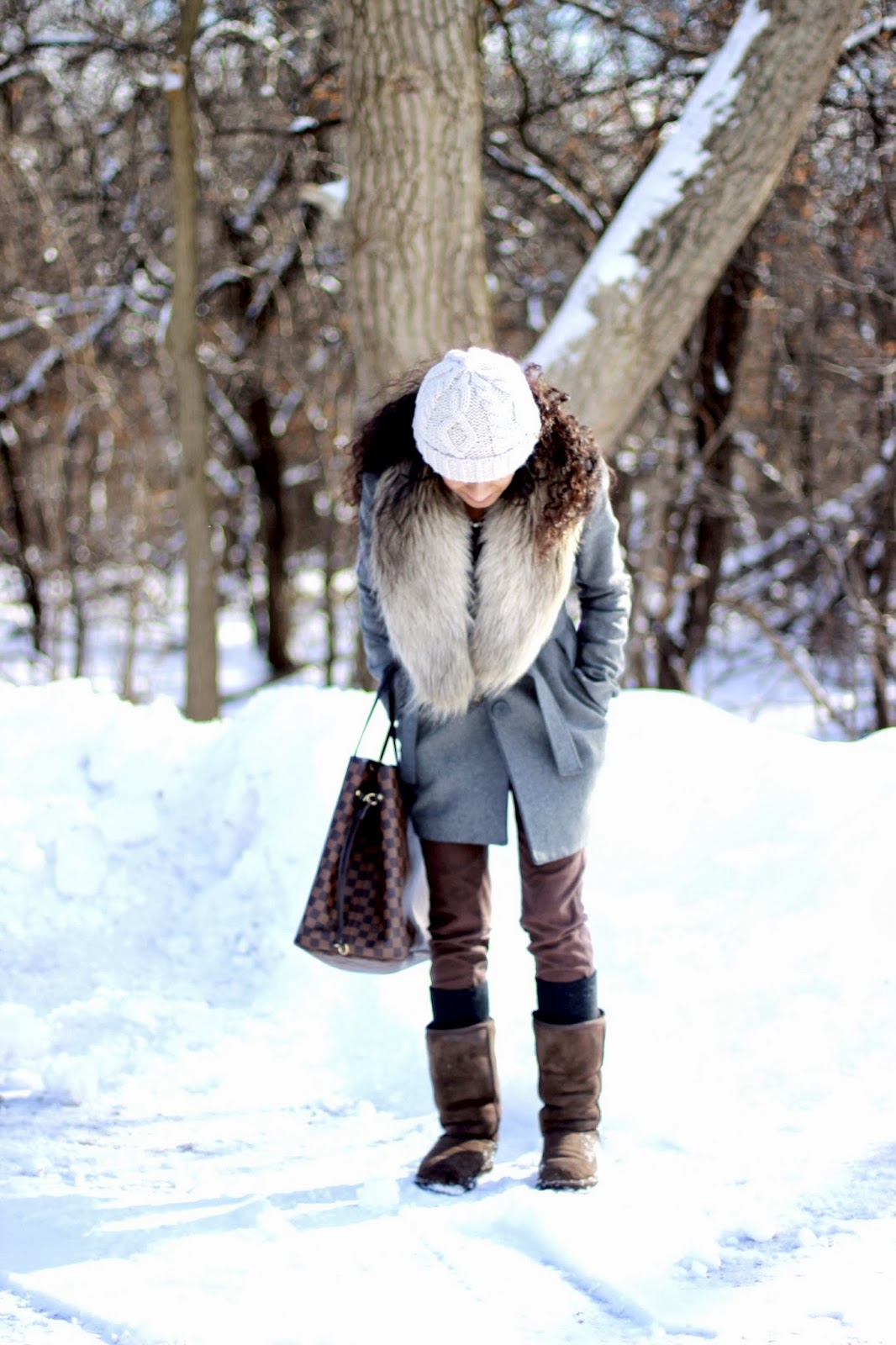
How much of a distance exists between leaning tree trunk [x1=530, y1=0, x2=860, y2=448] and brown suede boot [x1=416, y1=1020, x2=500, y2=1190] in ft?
9.71

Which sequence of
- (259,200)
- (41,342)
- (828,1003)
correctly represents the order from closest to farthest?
(828,1003) < (259,200) < (41,342)

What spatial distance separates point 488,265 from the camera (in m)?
8.91

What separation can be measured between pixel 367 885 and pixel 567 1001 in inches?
19.8

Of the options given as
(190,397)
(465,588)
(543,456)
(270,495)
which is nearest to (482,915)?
(465,588)

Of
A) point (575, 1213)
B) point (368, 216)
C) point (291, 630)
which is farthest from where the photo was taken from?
point (291, 630)

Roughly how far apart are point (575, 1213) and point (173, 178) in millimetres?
6209

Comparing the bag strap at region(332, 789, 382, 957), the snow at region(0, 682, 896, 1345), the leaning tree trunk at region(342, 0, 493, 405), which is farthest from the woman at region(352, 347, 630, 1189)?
the leaning tree trunk at region(342, 0, 493, 405)

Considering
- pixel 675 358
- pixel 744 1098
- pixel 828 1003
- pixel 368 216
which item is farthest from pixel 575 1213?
pixel 675 358

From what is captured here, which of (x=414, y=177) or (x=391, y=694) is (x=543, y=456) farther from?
(x=414, y=177)

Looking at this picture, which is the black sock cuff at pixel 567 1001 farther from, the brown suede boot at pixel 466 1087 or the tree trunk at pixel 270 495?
the tree trunk at pixel 270 495

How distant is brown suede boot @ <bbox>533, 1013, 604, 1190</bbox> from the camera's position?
269 centimetres

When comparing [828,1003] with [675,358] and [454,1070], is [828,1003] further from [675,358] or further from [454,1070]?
[675,358]

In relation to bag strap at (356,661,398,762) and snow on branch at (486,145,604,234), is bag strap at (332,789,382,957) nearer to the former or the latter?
bag strap at (356,661,398,762)

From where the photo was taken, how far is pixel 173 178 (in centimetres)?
700
